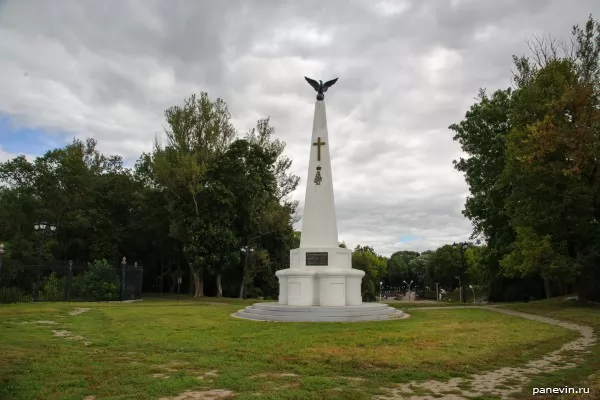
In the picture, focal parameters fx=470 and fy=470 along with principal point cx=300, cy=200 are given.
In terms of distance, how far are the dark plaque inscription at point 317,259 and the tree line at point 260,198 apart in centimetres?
899

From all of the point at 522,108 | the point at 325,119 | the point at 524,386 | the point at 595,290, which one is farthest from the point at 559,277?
the point at 524,386

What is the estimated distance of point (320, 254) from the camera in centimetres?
1952

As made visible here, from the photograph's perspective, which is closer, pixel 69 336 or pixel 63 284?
pixel 69 336

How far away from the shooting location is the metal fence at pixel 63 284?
81.6ft

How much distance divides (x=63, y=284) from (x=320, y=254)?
17.2 meters

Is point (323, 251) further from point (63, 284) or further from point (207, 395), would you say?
point (63, 284)

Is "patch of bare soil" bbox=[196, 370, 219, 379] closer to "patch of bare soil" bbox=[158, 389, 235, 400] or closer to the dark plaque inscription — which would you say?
"patch of bare soil" bbox=[158, 389, 235, 400]

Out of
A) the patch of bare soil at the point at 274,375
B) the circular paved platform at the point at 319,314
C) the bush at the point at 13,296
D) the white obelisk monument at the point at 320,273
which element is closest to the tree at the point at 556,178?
the white obelisk monument at the point at 320,273

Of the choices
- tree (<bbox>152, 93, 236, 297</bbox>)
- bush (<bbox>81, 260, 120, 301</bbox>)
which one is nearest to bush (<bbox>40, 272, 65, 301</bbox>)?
bush (<bbox>81, 260, 120, 301</bbox>)

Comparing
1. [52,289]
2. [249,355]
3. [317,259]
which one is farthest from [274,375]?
[52,289]

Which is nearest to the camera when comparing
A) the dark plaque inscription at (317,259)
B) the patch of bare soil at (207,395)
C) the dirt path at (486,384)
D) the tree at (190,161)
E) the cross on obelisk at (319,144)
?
the patch of bare soil at (207,395)

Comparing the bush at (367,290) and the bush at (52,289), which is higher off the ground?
the bush at (52,289)

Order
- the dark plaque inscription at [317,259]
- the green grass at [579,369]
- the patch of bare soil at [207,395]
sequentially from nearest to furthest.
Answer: the patch of bare soil at [207,395] → the green grass at [579,369] → the dark plaque inscription at [317,259]

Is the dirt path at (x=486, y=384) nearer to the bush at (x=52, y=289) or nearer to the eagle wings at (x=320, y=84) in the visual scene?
the eagle wings at (x=320, y=84)
